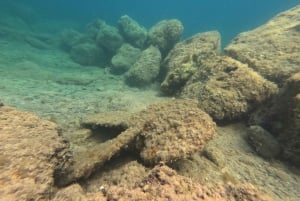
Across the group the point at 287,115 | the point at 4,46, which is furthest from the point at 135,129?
the point at 4,46

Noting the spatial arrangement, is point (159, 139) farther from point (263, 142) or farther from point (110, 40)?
point (110, 40)

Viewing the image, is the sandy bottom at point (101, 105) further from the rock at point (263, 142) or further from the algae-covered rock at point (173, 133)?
the algae-covered rock at point (173, 133)

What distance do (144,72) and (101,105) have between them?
9.85 feet

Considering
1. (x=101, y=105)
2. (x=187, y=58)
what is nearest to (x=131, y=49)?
(x=187, y=58)

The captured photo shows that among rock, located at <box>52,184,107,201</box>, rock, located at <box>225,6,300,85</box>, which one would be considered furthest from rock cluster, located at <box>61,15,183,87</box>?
rock, located at <box>52,184,107,201</box>

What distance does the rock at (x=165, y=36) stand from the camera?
457 inches

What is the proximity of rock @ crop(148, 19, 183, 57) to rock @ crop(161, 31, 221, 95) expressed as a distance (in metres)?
1.85

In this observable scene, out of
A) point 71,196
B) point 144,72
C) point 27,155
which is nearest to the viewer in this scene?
point 71,196

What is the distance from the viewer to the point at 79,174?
3111 mm

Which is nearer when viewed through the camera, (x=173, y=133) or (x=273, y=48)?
(x=173, y=133)

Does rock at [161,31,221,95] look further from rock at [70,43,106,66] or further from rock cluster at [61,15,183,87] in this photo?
rock at [70,43,106,66]

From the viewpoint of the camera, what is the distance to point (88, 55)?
45.7 ft

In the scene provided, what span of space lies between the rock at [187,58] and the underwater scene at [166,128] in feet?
0.13

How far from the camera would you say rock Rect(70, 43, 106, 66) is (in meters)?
13.8
